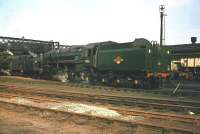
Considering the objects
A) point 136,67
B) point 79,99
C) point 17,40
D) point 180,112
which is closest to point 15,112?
point 79,99

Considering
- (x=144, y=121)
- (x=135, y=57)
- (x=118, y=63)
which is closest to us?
(x=144, y=121)

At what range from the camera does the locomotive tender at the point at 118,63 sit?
24891 millimetres

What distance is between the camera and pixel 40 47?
51.3m

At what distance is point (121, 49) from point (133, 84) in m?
2.84

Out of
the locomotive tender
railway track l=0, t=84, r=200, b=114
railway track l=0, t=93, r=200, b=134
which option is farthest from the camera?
the locomotive tender

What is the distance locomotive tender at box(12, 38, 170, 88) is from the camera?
2489cm

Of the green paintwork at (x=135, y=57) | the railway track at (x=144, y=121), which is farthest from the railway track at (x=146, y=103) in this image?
the green paintwork at (x=135, y=57)

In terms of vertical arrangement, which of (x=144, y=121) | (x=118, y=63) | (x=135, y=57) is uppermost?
(x=135, y=57)

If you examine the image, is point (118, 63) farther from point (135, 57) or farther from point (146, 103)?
point (146, 103)

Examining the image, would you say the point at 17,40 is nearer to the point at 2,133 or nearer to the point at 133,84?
the point at 133,84

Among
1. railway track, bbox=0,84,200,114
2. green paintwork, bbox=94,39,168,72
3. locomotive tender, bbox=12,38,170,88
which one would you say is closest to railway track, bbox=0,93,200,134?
railway track, bbox=0,84,200,114

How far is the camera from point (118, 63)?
26297 mm

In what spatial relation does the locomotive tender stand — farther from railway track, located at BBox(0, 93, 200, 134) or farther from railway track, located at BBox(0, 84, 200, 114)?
railway track, located at BBox(0, 93, 200, 134)

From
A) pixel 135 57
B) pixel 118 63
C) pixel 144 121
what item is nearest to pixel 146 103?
pixel 144 121
